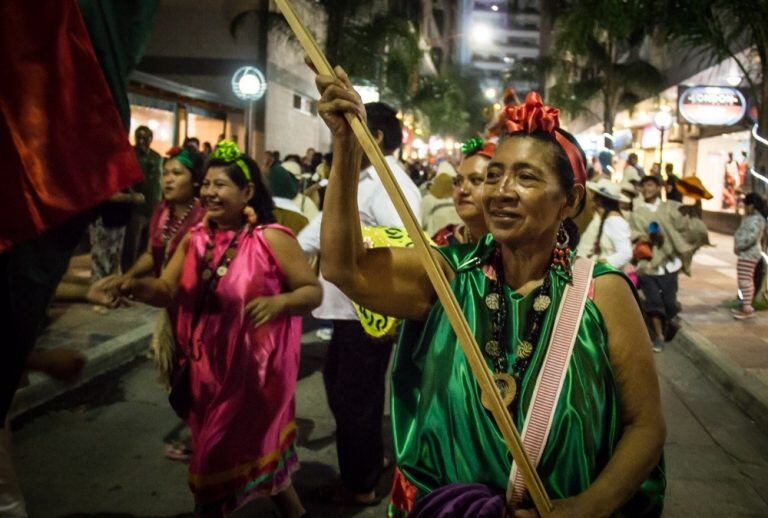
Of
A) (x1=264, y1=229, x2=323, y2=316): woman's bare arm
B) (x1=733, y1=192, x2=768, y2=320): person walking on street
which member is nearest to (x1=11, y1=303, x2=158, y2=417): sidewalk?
(x1=264, y1=229, x2=323, y2=316): woman's bare arm

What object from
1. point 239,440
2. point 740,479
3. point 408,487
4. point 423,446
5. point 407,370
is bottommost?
point 740,479

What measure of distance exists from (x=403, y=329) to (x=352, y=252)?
36 cm

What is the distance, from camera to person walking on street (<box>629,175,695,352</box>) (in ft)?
29.0

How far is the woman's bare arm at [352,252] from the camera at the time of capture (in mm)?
1775

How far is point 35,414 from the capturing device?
554 centimetres

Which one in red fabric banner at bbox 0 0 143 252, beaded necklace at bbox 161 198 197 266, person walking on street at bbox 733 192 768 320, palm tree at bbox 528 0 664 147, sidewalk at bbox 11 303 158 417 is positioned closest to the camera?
red fabric banner at bbox 0 0 143 252

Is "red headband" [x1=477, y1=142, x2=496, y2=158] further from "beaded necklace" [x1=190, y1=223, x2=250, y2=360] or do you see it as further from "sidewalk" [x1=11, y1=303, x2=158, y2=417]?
"sidewalk" [x1=11, y1=303, x2=158, y2=417]

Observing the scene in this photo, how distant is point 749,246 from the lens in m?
10.4

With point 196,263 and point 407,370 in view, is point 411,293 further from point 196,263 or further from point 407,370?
point 196,263

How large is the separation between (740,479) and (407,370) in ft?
12.6

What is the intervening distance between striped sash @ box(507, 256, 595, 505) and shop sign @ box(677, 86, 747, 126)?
51.3ft

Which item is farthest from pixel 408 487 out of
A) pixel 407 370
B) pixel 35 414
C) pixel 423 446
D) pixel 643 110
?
pixel 643 110

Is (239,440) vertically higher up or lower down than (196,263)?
lower down

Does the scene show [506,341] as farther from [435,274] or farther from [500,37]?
[500,37]
